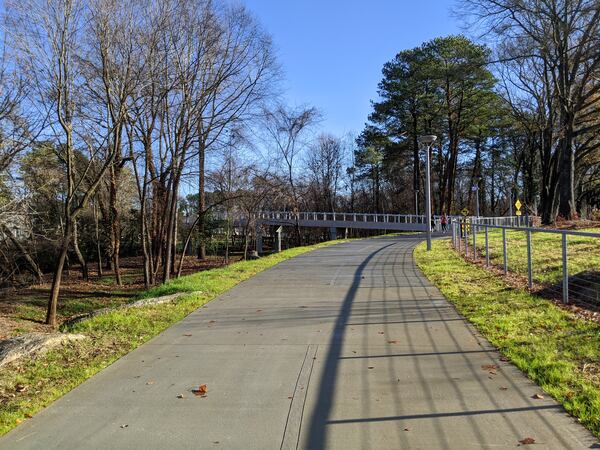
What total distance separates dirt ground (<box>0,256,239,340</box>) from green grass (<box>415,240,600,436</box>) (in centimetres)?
931

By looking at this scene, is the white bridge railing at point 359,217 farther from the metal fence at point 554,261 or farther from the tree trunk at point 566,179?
the metal fence at point 554,261

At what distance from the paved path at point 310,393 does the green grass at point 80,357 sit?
0.19 m

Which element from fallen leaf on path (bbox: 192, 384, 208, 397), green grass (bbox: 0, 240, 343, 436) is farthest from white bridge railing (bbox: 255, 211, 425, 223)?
fallen leaf on path (bbox: 192, 384, 208, 397)

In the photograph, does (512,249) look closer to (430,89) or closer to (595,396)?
(595,396)

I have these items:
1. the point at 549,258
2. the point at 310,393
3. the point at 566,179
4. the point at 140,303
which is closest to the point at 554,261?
the point at 549,258

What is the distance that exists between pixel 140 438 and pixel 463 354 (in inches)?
147

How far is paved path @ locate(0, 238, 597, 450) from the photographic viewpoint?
12.7ft

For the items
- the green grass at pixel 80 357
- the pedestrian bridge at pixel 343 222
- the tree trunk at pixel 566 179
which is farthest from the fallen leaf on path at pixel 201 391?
the pedestrian bridge at pixel 343 222

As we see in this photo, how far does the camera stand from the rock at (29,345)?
20.0ft

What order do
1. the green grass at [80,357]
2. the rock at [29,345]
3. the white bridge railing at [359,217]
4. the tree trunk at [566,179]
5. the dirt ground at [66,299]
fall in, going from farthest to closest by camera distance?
1. the white bridge railing at [359,217]
2. the tree trunk at [566,179]
3. the dirt ground at [66,299]
4. the rock at [29,345]
5. the green grass at [80,357]

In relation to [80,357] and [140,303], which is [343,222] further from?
[80,357]

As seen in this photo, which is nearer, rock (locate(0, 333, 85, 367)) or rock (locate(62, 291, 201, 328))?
rock (locate(0, 333, 85, 367))

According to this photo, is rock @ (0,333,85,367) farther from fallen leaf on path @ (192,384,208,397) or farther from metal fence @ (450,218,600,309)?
metal fence @ (450,218,600,309)

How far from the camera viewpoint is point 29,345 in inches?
252
